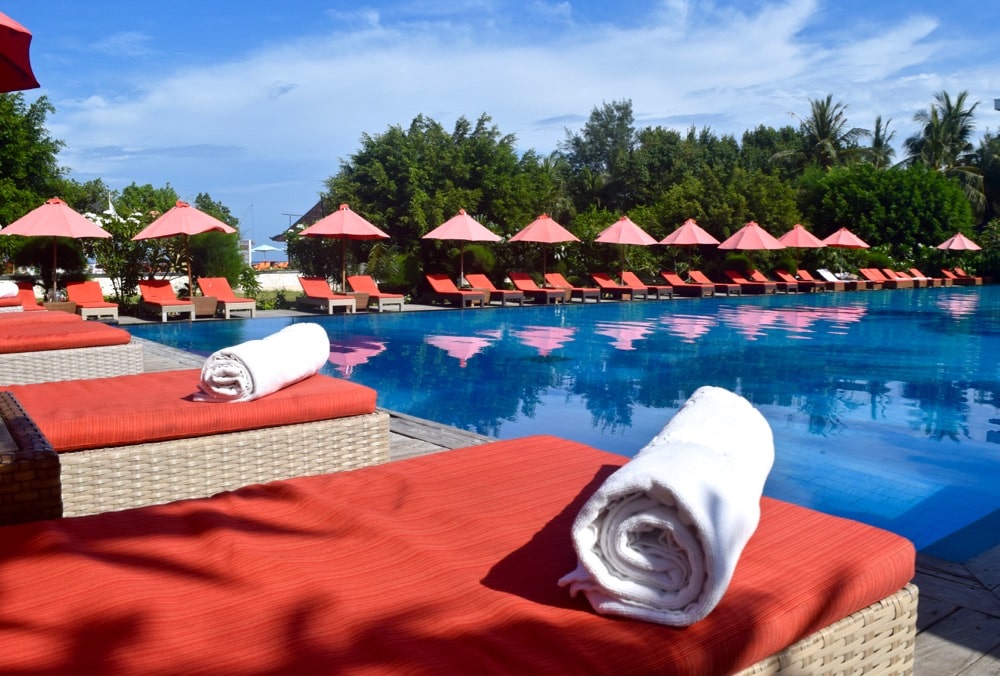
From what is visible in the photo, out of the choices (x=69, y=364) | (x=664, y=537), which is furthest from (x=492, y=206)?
(x=664, y=537)

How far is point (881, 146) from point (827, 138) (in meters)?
4.32

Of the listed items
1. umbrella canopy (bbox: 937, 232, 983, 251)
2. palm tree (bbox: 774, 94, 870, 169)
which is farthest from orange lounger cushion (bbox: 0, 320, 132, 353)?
palm tree (bbox: 774, 94, 870, 169)

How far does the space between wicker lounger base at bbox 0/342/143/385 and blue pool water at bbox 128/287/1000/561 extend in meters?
2.14

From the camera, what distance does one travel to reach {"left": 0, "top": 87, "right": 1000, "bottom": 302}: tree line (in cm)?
A: 1828

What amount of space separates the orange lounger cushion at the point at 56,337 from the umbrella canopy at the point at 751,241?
Answer: 19.9 m

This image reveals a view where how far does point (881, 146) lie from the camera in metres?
44.5

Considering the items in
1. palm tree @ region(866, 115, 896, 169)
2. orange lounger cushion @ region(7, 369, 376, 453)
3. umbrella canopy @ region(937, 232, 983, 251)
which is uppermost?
palm tree @ region(866, 115, 896, 169)

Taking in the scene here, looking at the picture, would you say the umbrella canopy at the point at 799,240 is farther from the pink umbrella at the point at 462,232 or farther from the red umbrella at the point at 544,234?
the pink umbrella at the point at 462,232

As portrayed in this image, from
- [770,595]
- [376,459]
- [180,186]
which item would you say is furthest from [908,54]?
[770,595]

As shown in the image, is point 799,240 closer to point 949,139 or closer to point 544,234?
point 544,234

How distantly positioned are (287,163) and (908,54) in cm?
2154

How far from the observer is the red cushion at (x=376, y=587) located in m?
1.60

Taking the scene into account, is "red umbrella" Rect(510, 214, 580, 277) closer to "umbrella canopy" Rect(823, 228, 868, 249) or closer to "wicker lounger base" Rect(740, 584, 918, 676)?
"umbrella canopy" Rect(823, 228, 868, 249)

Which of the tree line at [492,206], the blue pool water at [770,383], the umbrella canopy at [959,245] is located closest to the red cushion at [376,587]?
the blue pool water at [770,383]
